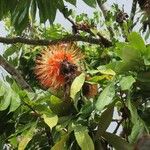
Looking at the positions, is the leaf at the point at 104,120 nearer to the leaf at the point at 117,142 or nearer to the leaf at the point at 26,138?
the leaf at the point at 117,142

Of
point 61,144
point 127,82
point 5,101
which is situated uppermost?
point 5,101

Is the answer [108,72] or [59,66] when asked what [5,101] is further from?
[108,72]

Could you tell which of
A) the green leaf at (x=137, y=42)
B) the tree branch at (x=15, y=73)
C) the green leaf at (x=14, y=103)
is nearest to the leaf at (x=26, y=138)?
the green leaf at (x=14, y=103)

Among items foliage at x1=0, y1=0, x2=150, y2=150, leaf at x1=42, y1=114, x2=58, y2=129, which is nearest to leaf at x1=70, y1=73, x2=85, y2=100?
foliage at x1=0, y1=0, x2=150, y2=150

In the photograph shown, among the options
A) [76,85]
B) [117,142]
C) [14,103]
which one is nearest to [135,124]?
[117,142]

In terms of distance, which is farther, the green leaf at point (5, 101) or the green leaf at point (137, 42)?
the green leaf at point (5, 101)

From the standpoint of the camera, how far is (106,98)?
1528 mm

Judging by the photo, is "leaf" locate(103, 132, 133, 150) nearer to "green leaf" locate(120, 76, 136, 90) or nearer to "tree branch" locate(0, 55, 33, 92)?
"green leaf" locate(120, 76, 136, 90)

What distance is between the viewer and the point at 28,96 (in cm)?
176

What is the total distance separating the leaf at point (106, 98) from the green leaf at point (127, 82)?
0.05m

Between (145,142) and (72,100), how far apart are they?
3.86ft

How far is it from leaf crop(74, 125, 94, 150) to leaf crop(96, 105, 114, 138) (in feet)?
0.24

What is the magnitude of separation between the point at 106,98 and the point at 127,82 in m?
0.09

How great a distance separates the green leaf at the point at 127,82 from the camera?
149cm
